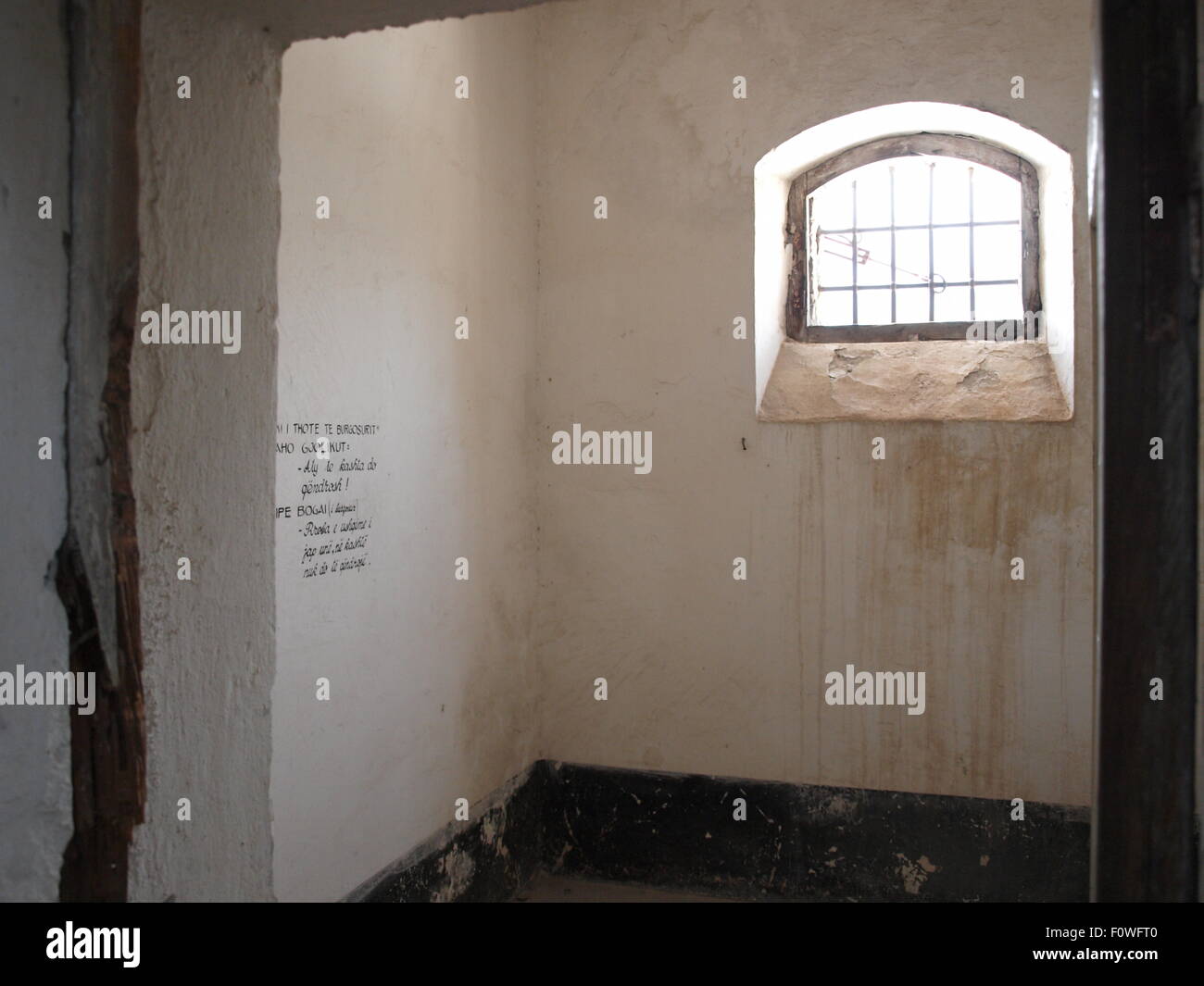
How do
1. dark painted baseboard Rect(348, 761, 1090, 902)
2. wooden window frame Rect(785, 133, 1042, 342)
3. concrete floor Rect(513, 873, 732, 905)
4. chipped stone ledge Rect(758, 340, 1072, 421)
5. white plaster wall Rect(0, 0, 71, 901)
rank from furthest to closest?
1. wooden window frame Rect(785, 133, 1042, 342)
2. concrete floor Rect(513, 873, 732, 905)
3. chipped stone ledge Rect(758, 340, 1072, 421)
4. dark painted baseboard Rect(348, 761, 1090, 902)
5. white plaster wall Rect(0, 0, 71, 901)

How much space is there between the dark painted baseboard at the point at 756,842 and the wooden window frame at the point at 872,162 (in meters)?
1.56

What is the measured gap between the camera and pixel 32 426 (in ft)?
3.87

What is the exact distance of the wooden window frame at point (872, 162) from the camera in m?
3.54

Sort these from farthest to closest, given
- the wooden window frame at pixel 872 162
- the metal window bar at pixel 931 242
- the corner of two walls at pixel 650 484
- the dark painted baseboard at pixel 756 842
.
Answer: the metal window bar at pixel 931 242, the wooden window frame at pixel 872 162, the dark painted baseboard at pixel 756 842, the corner of two walls at pixel 650 484

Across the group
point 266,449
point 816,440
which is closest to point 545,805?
point 816,440

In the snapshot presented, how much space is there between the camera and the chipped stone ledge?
3281mm

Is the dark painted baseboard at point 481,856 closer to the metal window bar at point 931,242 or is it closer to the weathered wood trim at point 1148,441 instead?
the weathered wood trim at point 1148,441

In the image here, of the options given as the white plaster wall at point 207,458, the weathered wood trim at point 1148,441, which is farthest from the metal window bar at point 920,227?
the weathered wood trim at point 1148,441

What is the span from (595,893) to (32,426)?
273 cm

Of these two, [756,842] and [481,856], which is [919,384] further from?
[481,856]

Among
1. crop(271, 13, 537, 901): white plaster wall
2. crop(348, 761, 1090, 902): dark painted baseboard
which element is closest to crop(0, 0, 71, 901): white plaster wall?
crop(271, 13, 537, 901): white plaster wall

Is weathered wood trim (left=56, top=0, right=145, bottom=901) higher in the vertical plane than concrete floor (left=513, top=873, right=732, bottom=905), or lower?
higher

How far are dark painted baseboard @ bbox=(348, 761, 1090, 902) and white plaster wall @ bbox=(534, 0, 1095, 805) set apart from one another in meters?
0.08

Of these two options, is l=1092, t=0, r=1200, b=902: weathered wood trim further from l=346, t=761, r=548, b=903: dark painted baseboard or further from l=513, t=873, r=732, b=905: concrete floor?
l=513, t=873, r=732, b=905: concrete floor
